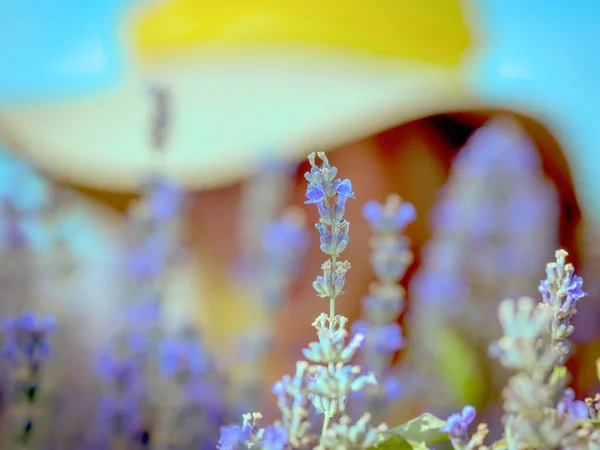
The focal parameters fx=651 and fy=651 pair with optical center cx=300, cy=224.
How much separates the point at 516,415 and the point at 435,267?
82 centimetres

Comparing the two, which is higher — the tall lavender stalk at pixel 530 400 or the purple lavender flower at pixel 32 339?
the purple lavender flower at pixel 32 339

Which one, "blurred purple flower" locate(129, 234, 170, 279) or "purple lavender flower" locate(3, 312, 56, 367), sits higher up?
"blurred purple flower" locate(129, 234, 170, 279)

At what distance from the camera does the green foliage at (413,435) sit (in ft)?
1.01

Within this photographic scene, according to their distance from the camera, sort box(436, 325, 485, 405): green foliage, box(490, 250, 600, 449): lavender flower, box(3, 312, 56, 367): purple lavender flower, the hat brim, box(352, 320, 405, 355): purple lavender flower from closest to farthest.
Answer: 1. box(490, 250, 600, 449): lavender flower
2. box(3, 312, 56, 367): purple lavender flower
3. box(352, 320, 405, 355): purple lavender flower
4. box(436, 325, 485, 405): green foliage
5. the hat brim

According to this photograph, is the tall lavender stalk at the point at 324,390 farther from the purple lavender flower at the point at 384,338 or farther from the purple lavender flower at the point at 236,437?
the purple lavender flower at the point at 384,338

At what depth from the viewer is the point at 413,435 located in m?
0.31

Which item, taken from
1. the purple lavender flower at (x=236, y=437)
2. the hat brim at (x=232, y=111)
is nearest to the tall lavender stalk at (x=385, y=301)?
the purple lavender flower at (x=236, y=437)

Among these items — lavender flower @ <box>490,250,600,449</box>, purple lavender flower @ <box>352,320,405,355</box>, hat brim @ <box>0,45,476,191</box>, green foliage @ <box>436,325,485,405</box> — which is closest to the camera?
lavender flower @ <box>490,250,600,449</box>

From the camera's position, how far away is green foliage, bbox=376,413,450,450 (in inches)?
12.1

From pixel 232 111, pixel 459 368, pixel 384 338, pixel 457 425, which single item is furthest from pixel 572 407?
pixel 232 111

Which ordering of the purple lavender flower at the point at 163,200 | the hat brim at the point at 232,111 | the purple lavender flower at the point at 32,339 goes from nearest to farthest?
the purple lavender flower at the point at 32,339 < the purple lavender flower at the point at 163,200 < the hat brim at the point at 232,111

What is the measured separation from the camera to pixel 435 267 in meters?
1.07

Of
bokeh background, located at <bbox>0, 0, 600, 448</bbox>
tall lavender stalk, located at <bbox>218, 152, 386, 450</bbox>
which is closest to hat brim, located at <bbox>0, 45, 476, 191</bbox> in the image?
bokeh background, located at <bbox>0, 0, 600, 448</bbox>

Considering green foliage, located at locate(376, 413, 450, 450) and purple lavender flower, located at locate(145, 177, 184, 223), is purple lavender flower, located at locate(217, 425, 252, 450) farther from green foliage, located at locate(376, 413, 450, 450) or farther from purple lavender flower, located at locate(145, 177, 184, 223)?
purple lavender flower, located at locate(145, 177, 184, 223)
